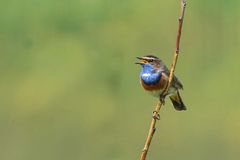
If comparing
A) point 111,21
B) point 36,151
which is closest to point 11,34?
point 111,21

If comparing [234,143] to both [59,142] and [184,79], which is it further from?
[59,142]

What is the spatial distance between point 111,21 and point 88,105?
572 mm

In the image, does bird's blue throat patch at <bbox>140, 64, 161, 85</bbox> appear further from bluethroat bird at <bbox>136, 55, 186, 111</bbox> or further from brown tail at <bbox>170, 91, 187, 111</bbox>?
brown tail at <bbox>170, 91, 187, 111</bbox>

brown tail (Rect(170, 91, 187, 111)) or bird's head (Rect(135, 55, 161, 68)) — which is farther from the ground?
bird's head (Rect(135, 55, 161, 68))

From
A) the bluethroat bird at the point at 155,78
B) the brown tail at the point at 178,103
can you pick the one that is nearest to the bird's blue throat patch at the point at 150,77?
the bluethroat bird at the point at 155,78

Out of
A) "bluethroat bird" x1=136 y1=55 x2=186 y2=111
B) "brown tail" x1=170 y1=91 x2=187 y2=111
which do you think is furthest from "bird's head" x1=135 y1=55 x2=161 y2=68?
"brown tail" x1=170 y1=91 x2=187 y2=111

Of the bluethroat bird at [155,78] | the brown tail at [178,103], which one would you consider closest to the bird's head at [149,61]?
the bluethroat bird at [155,78]

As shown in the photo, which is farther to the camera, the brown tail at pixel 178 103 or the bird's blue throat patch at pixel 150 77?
the brown tail at pixel 178 103

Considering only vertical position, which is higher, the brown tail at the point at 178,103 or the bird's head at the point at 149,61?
the bird's head at the point at 149,61

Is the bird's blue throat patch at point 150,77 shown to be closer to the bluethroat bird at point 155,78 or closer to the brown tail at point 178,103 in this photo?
the bluethroat bird at point 155,78

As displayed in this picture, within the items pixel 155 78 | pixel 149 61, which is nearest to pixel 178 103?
pixel 155 78

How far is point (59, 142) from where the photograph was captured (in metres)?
4.23

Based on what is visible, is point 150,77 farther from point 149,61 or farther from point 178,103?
point 178,103

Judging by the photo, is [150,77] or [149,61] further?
[150,77]
